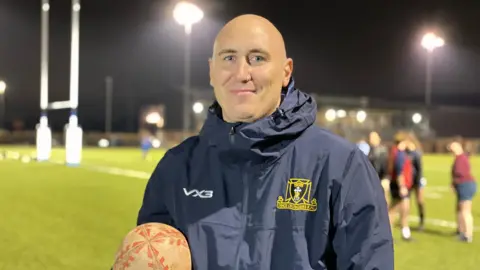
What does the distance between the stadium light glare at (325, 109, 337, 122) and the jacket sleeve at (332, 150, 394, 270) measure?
5683cm

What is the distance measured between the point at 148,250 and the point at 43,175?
2082 centimetres

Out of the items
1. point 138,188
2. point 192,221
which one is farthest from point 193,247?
point 138,188

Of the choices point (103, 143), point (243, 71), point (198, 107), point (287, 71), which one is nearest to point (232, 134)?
point (243, 71)

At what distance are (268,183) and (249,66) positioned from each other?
0.44 meters

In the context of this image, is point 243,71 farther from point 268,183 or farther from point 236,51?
point 268,183

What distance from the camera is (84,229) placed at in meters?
10.1

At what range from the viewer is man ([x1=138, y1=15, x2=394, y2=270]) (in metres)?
2.05

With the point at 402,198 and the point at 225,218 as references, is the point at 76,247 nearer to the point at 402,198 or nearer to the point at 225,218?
the point at 402,198

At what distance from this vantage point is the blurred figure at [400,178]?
10219 millimetres

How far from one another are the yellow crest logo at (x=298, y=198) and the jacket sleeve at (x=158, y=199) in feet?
1.68

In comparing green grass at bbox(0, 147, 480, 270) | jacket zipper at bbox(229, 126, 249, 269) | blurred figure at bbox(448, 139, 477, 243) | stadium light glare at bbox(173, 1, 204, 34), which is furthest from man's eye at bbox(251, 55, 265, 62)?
stadium light glare at bbox(173, 1, 204, 34)

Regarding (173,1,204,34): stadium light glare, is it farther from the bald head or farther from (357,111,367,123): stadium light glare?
(357,111,367,123): stadium light glare

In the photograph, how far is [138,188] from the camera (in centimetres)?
1722

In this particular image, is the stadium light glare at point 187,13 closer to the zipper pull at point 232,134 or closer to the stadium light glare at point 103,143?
the zipper pull at point 232,134
